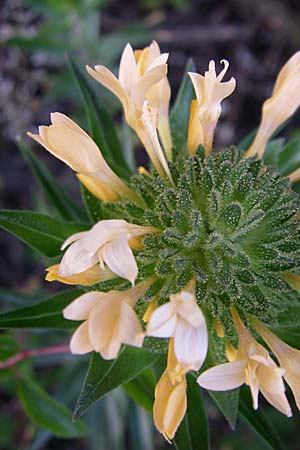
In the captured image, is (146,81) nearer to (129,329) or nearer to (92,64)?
(129,329)

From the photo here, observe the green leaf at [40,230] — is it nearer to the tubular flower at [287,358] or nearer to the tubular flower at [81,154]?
the tubular flower at [81,154]

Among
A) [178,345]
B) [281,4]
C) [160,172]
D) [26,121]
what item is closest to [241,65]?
[281,4]

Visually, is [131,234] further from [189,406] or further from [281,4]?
[281,4]

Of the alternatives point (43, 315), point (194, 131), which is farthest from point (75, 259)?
point (194, 131)

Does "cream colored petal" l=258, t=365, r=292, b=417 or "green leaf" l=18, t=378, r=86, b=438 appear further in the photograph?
"green leaf" l=18, t=378, r=86, b=438

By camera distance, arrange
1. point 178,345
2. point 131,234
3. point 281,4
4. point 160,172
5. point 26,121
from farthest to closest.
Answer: point 281,4 < point 26,121 < point 160,172 < point 131,234 < point 178,345

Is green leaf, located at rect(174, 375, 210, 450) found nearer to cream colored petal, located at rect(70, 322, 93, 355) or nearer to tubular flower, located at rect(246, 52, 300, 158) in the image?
cream colored petal, located at rect(70, 322, 93, 355)

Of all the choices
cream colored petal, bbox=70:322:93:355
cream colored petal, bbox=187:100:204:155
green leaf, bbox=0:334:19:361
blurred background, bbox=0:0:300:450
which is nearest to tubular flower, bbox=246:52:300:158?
cream colored petal, bbox=187:100:204:155
